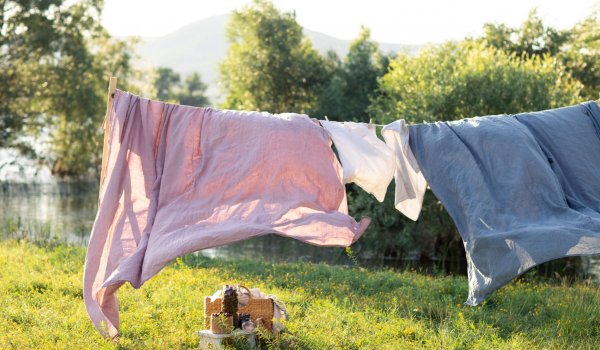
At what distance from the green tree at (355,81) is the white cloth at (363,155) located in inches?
697

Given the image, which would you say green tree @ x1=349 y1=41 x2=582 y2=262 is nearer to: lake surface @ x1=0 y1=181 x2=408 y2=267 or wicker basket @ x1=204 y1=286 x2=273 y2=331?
lake surface @ x1=0 y1=181 x2=408 y2=267

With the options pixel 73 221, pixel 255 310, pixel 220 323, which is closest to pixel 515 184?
pixel 255 310

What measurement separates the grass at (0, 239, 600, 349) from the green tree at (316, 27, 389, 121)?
15.4 metres

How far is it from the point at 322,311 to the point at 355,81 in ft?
60.1

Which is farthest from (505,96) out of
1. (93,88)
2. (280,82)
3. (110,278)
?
(93,88)

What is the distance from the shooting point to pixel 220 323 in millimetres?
5098

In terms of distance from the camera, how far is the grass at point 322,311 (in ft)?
18.1

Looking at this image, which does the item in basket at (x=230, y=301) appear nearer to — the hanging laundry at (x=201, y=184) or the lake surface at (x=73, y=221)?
the hanging laundry at (x=201, y=184)

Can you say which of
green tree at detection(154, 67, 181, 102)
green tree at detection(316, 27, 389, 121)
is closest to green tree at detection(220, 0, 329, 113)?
green tree at detection(316, 27, 389, 121)

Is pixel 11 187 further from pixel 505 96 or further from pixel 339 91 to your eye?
pixel 505 96

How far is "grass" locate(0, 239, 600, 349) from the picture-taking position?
5520 millimetres

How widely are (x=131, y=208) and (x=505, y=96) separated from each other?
10.9 meters

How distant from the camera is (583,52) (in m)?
25.6

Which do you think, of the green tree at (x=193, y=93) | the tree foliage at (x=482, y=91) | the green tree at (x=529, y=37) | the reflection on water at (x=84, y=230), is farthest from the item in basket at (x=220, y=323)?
the green tree at (x=193, y=93)
